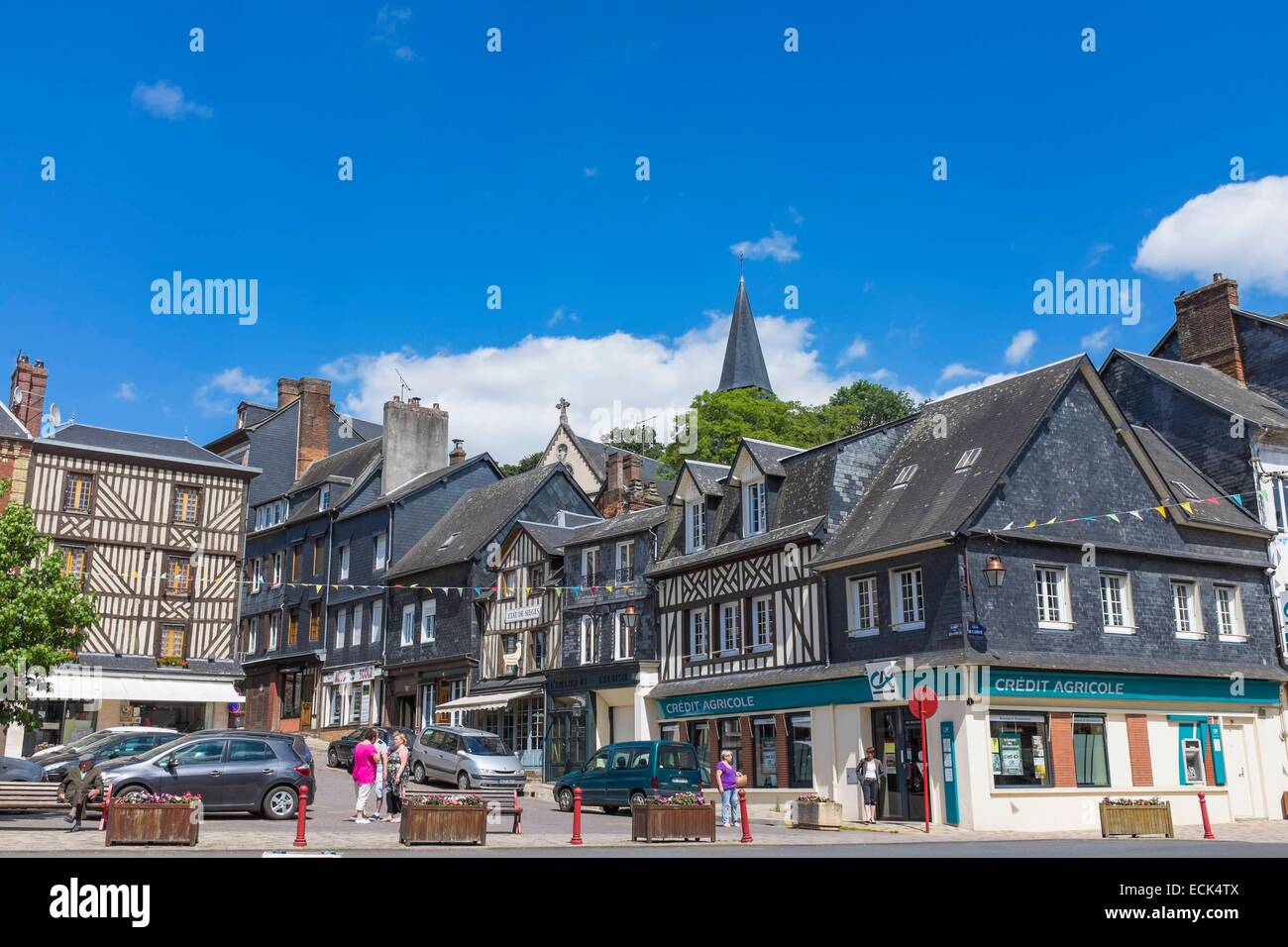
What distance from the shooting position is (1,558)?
20.7m

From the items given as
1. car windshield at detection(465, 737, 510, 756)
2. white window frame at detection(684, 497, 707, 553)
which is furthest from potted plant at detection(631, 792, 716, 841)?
white window frame at detection(684, 497, 707, 553)

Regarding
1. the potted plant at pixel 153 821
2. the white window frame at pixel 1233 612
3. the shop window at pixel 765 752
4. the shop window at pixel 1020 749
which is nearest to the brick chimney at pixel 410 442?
the shop window at pixel 765 752

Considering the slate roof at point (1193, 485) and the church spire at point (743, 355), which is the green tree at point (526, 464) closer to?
the church spire at point (743, 355)

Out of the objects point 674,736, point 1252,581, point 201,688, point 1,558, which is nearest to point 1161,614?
point 1252,581

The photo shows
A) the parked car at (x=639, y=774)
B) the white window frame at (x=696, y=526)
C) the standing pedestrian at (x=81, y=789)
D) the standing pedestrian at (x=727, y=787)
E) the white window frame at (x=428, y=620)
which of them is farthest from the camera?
the white window frame at (x=428, y=620)

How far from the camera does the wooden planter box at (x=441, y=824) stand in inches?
622

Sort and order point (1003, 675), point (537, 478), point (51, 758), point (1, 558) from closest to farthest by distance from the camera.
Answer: point (1, 558), point (1003, 675), point (51, 758), point (537, 478)

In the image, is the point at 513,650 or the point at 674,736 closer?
the point at 674,736

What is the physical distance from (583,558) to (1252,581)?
17581mm

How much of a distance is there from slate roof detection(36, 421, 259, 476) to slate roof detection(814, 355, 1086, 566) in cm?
2126

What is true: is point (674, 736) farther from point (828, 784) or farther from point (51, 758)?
point (51, 758)

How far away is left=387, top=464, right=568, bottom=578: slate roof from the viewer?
131ft

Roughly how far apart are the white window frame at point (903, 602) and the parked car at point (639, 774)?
198 inches

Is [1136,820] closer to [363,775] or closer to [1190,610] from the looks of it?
[1190,610]
